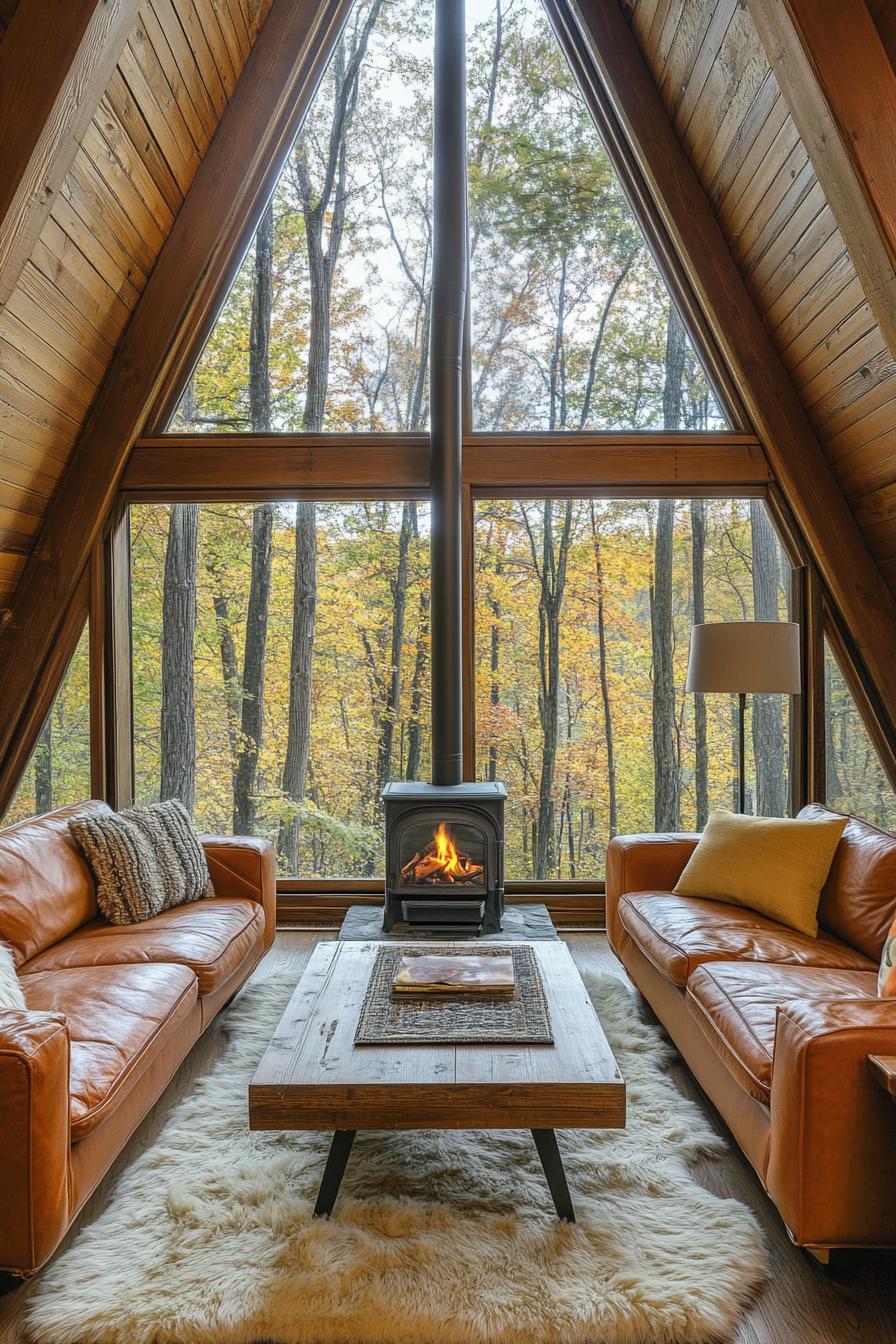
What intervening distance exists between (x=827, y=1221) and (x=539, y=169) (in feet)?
14.8

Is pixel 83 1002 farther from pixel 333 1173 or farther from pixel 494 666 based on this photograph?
pixel 494 666

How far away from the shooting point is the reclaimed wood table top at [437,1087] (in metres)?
2.01

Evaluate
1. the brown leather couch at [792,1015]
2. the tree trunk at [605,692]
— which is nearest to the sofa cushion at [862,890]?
the brown leather couch at [792,1015]

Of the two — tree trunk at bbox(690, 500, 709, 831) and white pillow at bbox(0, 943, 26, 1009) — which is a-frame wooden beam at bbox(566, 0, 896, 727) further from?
white pillow at bbox(0, 943, 26, 1009)

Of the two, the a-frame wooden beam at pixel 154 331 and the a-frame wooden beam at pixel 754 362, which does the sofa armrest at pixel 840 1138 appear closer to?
the a-frame wooden beam at pixel 754 362

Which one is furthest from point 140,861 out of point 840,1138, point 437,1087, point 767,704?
point 767,704

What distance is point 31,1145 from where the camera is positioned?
70.0 inches

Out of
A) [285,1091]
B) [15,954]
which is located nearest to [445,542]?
[15,954]

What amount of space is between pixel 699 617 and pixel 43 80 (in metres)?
3.69

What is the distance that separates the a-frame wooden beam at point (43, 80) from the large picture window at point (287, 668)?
2.33 metres

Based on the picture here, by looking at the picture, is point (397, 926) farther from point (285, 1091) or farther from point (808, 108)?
point (808, 108)

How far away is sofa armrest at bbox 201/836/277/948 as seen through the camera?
143 inches

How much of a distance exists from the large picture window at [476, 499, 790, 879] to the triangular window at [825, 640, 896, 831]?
1.03 ft

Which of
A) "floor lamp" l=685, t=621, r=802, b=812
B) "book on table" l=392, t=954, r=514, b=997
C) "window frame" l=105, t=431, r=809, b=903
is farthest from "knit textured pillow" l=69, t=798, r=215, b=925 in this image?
"floor lamp" l=685, t=621, r=802, b=812
